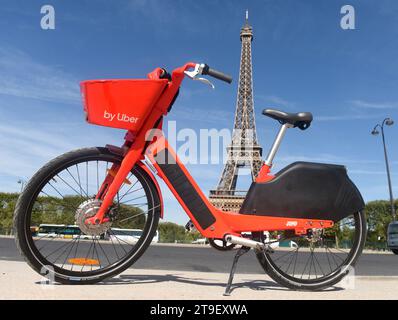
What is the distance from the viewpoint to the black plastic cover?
10.2 ft

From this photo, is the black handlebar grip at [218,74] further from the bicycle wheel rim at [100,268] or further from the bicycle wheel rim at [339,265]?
the bicycle wheel rim at [339,265]

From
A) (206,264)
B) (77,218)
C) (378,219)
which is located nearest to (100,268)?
(77,218)

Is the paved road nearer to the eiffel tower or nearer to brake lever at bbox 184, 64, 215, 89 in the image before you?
brake lever at bbox 184, 64, 215, 89

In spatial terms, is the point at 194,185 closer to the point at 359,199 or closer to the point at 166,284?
the point at 166,284

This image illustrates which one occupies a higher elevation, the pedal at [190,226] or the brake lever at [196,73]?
the brake lever at [196,73]

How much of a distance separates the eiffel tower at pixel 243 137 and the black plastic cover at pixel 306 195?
3918 cm

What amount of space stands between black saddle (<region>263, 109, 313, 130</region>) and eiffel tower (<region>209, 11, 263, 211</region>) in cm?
3930

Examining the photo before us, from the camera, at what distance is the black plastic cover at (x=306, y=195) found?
3117mm

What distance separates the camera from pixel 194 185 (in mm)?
3119

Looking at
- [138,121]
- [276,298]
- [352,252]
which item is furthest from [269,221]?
[138,121]

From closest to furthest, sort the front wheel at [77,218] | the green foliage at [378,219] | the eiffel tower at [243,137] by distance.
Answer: the front wheel at [77,218] → the green foliage at [378,219] → the eiffel tower at [243,137]

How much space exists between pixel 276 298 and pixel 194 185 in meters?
1.06

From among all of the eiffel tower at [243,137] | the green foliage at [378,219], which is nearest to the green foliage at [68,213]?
the green foliage at [378,219]
